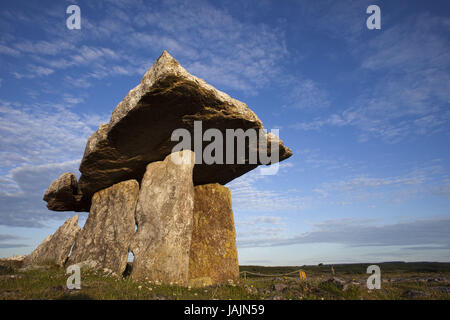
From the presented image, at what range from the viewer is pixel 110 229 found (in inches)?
428

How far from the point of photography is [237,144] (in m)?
9.55

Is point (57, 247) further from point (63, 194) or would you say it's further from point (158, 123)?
point (158, 123)

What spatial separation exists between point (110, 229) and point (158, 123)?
5.02m

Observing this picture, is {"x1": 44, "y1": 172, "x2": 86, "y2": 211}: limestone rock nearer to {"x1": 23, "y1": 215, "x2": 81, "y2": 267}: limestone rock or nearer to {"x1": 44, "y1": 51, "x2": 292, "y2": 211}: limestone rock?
{"x1": 23, "y1": 215, "x2": 81, "y2": 267}: limestone rock

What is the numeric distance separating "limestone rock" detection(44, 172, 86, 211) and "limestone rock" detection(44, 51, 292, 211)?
1526 millimetres

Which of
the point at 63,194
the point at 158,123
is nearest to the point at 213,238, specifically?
the point at 158,123

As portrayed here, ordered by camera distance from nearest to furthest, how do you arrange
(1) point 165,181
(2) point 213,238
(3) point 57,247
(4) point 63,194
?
(1) point 165,181, (2) point 213,238, (3) point 57,247, (4) point 63,194

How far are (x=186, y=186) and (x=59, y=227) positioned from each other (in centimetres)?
685

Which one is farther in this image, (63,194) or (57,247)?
(63,194)

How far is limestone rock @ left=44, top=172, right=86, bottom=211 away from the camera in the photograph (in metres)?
12.4

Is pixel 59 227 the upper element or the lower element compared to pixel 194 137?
lower
